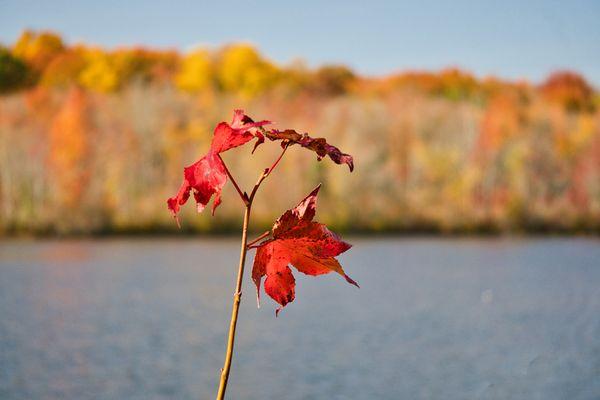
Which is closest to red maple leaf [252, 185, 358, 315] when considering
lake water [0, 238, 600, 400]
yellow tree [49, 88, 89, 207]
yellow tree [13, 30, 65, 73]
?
lake water [0, 238, 600, 400]

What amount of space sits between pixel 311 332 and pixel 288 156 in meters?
18.7

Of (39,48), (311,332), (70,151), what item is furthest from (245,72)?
(311,332)

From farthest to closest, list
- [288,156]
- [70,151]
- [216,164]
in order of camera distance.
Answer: [70,151] < [288,156] < [216,164]

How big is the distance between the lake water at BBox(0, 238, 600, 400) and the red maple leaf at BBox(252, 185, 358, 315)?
681cm

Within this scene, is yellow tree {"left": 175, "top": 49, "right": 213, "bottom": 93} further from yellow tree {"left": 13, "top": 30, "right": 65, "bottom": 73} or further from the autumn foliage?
the autumn foliage

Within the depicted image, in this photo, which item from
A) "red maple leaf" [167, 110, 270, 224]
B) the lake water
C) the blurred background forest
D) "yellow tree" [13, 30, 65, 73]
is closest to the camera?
"red maple leaf" [167, 110, 270, 224]

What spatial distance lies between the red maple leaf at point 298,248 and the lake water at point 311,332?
268 inches

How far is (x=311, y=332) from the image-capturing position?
11.2 meters

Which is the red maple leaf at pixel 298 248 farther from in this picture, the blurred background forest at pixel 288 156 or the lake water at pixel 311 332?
the blurred background forest at pixel 288 156

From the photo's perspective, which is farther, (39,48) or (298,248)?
(39,48)

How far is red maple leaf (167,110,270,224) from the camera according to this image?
3.58 feet

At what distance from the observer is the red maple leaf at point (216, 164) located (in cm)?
109

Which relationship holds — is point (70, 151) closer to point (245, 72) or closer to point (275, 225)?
point (245, 72)

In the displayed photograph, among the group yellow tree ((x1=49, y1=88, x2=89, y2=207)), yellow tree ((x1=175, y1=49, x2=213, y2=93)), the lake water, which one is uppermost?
yellow tree ((x1=175, y1=49, x2=213, y2=93))
